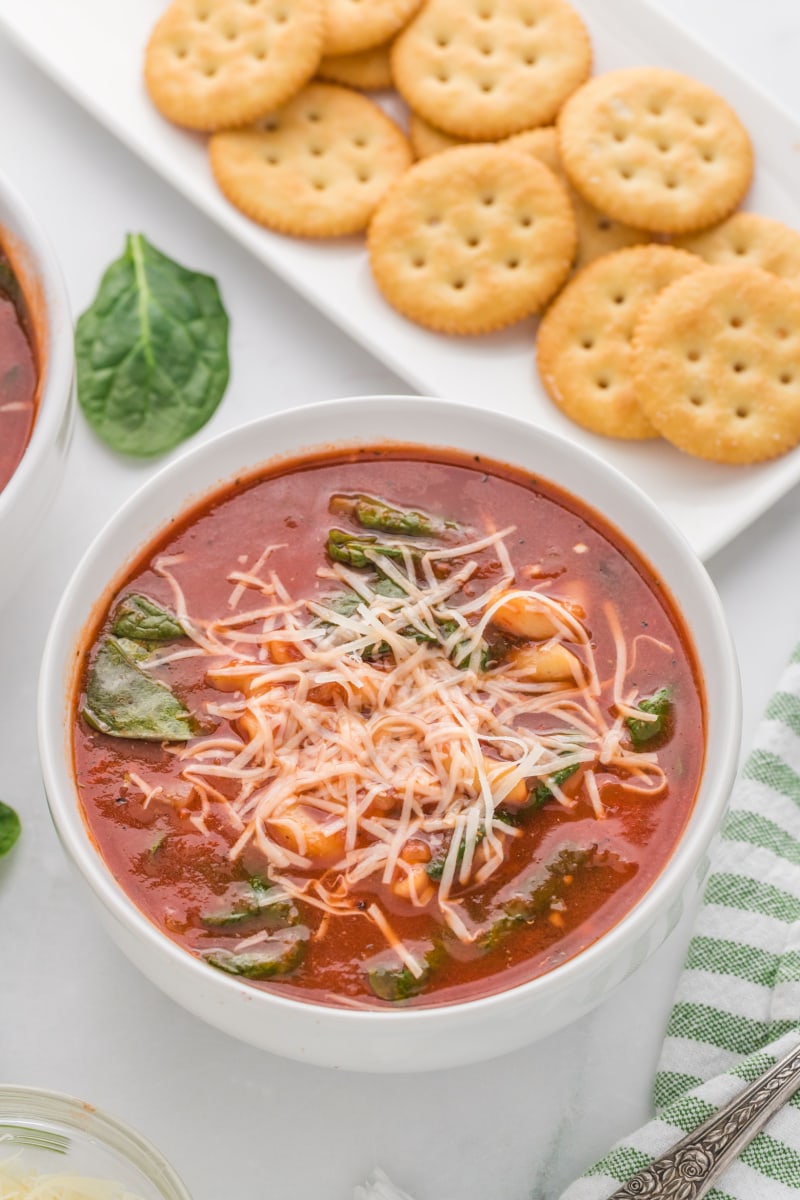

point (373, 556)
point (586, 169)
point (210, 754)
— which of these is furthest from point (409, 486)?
point (586, 169)

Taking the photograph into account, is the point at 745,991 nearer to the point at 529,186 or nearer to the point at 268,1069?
the point at 268,1069

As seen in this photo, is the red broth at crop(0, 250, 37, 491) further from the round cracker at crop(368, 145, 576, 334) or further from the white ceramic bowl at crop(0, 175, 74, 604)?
the round cracker at crop(368, 145, 576, 334)

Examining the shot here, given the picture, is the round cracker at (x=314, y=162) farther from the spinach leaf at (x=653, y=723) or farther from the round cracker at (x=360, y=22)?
the spinach leaf at (x=653, y=723)

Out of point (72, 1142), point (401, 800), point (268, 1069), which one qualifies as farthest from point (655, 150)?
point (72, 1142)

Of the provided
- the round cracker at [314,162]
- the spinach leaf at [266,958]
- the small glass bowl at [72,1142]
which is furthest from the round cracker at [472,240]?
the small glass bowl at [72,1142]

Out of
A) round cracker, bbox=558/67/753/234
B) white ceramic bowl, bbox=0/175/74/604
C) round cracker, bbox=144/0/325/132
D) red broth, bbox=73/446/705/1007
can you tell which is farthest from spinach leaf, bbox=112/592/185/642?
round cracker, bbox=558/67/753/234
